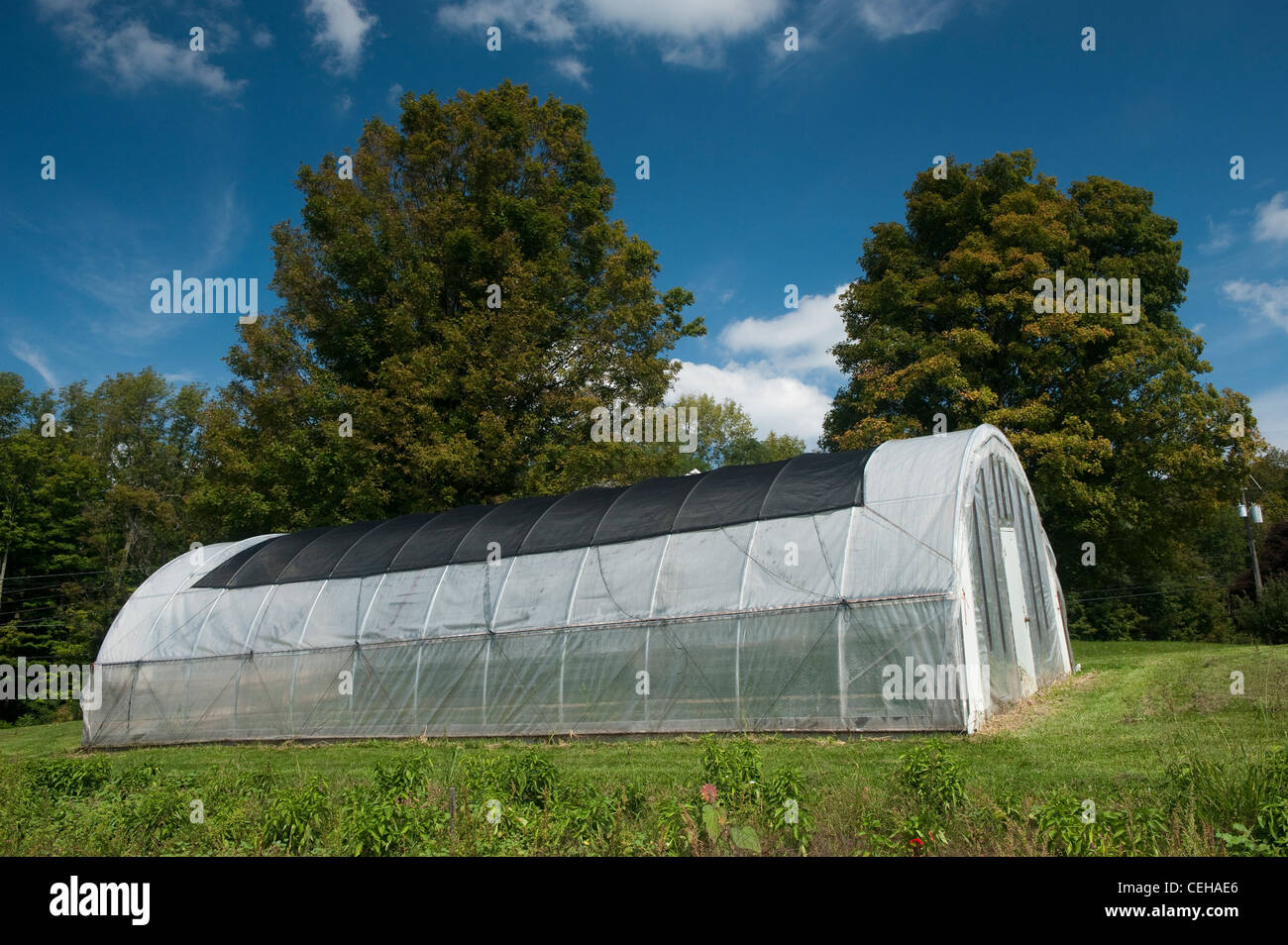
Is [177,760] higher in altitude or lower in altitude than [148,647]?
lower

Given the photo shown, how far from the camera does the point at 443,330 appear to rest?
25406 millimetres

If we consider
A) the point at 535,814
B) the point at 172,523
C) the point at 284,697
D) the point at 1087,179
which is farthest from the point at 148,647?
the point at 1087,179

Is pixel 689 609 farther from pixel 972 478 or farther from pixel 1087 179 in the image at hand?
pixel 1087 179

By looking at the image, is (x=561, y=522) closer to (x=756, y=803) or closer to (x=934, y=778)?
(x=756, y=803)

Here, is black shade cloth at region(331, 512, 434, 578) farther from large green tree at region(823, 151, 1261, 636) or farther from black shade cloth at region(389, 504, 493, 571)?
large green tree at region(823, 151, 1261, 636)

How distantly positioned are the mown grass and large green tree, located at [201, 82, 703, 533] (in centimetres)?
1458

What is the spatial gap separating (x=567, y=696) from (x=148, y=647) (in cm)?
1033

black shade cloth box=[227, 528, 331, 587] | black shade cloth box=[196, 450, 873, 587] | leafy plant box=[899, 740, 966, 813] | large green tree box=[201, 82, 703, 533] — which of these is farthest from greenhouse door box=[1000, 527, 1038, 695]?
black shade cloth box=[227, 528, 331, 587]

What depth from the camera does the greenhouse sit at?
11859 millimetres

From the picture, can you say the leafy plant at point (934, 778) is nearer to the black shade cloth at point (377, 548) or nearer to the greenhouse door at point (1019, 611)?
the greenhouse door at point (1019, 611)

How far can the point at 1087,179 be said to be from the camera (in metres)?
30.0

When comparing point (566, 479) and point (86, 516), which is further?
point (86, 516)

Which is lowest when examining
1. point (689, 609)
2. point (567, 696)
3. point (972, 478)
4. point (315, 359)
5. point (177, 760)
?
point (177, 760)

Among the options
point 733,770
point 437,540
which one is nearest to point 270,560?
point 437,540
